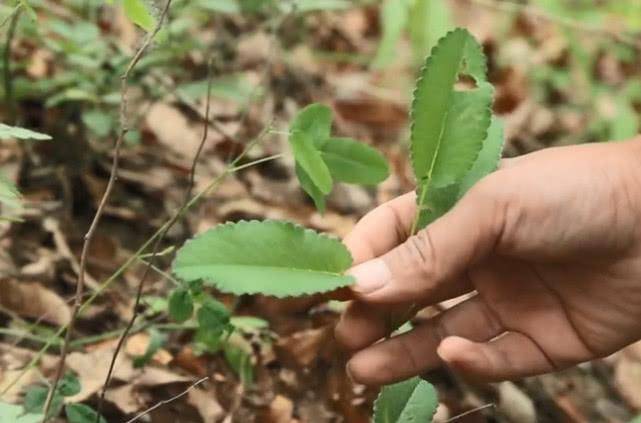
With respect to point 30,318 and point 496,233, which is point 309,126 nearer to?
point 496,233

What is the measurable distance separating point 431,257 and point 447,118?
16 cm

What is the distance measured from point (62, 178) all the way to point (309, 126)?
0.91 metres

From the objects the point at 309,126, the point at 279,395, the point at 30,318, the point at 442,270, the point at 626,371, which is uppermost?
the point at 309,126

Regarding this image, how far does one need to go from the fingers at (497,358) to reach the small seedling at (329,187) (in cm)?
6

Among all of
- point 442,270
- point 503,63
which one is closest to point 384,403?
point 442,270

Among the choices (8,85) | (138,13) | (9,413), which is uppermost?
(138,13)

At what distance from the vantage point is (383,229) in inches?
51.7

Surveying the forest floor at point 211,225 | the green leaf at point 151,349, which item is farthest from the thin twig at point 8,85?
the green leaf at point 151,349

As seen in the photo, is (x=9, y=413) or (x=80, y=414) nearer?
(x=9, y=413)

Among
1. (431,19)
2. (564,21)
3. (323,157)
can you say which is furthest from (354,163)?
(564,21)

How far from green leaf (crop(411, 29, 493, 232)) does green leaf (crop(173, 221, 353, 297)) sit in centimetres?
14

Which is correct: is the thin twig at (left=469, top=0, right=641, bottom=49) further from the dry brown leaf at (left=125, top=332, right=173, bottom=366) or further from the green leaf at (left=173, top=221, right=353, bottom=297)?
the green leaf at (left=173, top=221, right=353, bottom=297)

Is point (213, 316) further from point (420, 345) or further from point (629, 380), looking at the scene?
point (629, 380)

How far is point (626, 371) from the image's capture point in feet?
6.76
